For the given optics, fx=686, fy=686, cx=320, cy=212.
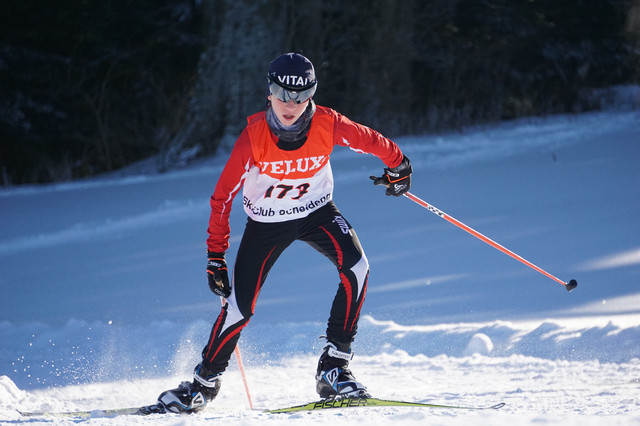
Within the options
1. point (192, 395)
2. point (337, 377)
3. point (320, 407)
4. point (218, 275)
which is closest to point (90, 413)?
point (192, 395)

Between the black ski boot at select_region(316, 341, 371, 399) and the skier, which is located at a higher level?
the skier

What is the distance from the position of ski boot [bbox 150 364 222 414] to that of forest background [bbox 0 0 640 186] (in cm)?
831

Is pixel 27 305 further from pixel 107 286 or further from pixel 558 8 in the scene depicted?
pixel 558 8

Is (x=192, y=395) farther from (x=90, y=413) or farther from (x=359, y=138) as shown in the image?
(x=359, y=138)

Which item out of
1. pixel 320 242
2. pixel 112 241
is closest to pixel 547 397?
pixel 320 242

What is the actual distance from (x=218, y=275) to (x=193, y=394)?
0.62m

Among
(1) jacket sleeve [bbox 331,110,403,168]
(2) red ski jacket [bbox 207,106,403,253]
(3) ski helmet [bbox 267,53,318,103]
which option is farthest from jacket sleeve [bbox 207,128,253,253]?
(1) jacket sleeve [bbox 331,110,403,168]

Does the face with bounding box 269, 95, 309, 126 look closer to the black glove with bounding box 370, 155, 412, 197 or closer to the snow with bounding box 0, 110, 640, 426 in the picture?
the black glove with bounding box 370, 155, 412, 197

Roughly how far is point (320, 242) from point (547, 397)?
142 centimetres

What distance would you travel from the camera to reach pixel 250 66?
37.6 ft

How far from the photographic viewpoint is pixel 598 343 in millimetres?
4234

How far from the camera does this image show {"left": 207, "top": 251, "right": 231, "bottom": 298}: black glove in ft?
11.2

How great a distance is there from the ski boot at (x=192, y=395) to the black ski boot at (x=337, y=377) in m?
0.53

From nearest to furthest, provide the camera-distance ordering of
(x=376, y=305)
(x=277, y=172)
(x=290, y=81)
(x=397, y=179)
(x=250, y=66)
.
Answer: (x=290, y=81) < (x=277, y=172) < (x=397, y=179) < (x=376, y=305) < (x=250, y=66)
